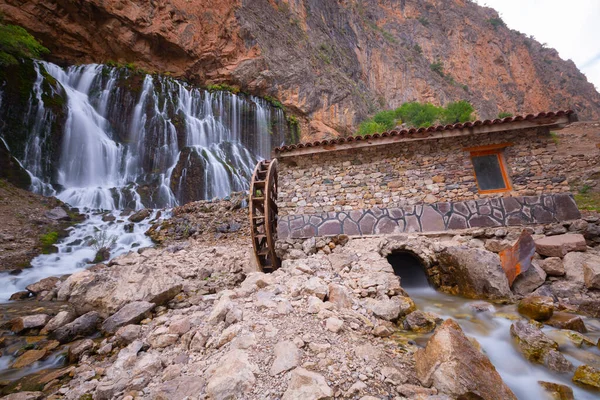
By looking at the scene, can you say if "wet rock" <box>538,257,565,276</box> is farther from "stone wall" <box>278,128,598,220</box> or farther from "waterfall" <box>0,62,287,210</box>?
"waterfall" <box>0,62,287,210</box>

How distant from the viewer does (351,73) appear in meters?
25.1

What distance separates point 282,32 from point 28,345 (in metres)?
24.5

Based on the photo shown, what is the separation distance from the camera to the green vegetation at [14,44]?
1169cm

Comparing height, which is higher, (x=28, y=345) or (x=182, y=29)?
(x=182, y=29)

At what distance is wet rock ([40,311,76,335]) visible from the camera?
3.70 m

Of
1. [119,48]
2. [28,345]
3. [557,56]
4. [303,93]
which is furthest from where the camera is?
[557,56]

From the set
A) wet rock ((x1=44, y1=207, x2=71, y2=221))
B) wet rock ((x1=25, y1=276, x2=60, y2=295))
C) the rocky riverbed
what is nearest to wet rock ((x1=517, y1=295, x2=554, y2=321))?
the rocky riverbed

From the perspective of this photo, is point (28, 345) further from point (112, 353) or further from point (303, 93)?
point (303, 93)

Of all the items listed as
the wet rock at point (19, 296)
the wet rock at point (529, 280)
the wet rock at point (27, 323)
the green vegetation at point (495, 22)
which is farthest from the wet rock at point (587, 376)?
the green vegetation at point (495, 22)

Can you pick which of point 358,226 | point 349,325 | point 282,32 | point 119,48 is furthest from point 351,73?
point 349,325

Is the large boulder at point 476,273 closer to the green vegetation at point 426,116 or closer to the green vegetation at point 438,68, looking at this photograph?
the green vegetation at point 426,116

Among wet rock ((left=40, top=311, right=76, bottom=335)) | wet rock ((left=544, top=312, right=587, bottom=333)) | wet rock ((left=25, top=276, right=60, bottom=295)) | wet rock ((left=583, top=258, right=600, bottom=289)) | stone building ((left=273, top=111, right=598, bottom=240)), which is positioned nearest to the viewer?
wet rock ((left=544, top=312, right=587, bottom=333))

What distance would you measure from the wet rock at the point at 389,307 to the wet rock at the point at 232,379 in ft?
5.64

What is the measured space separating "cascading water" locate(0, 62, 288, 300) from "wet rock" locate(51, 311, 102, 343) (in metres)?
6.42
